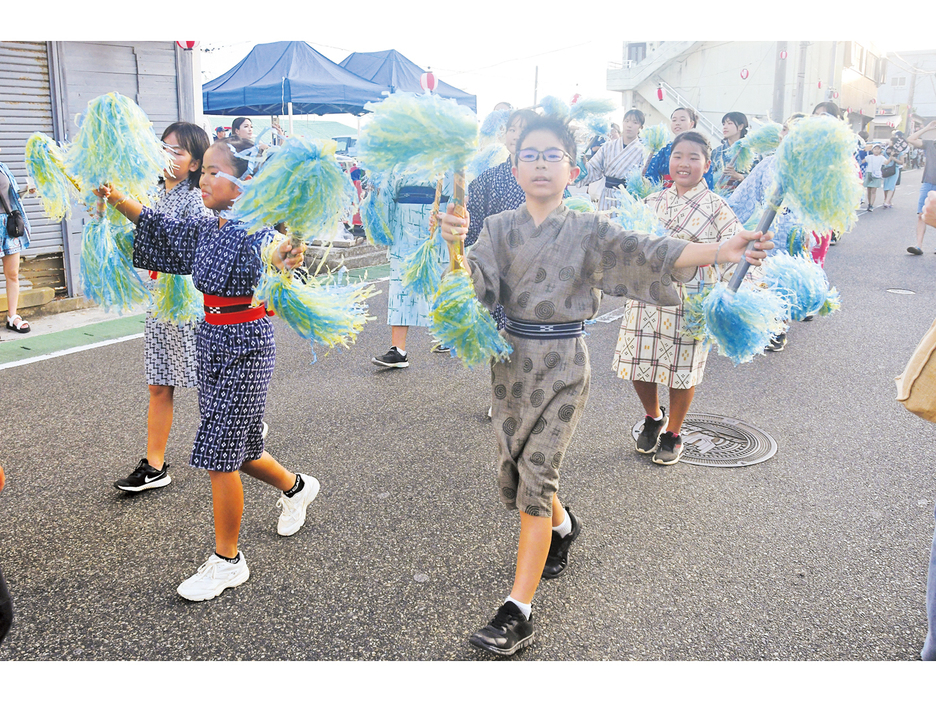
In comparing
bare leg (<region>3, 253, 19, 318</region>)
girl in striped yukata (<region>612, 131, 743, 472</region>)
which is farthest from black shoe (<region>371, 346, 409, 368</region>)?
bare leg (<region>3, 253, 19, 318</region>)

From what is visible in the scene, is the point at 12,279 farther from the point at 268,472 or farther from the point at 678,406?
the point at 678,406

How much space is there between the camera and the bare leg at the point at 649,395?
425 cm

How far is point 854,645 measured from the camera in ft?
8.52

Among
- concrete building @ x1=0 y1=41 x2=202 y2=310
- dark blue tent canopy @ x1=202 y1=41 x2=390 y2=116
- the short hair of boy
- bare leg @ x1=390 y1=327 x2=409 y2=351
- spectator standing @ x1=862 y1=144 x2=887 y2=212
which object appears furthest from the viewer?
spectator standing @ x1=862 y1=144 x2=887 y2=212

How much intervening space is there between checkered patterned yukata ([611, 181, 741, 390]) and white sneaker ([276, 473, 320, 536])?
1874 millimetres

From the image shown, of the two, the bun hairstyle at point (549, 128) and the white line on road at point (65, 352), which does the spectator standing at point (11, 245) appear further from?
the bun hairstyle at point (549, 128)

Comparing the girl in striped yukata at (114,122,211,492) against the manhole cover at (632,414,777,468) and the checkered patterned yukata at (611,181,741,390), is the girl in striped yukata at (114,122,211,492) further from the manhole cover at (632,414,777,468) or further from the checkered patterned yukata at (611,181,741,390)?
the manhole cover at (632,414,777,468)

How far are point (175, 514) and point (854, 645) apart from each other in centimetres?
288

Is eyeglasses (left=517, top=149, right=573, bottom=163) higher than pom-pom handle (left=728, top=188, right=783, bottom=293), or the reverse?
eyeglasses (left=517, top=149, right=573, bottom=163)

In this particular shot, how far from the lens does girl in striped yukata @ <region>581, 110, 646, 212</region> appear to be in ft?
26.2

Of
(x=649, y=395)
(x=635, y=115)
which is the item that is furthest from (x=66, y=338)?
(x=635, y=115)

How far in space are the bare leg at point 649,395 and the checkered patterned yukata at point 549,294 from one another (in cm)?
159

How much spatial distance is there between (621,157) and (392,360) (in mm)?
3788

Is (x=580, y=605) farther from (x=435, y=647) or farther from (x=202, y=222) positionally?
(x=202, y=222)
